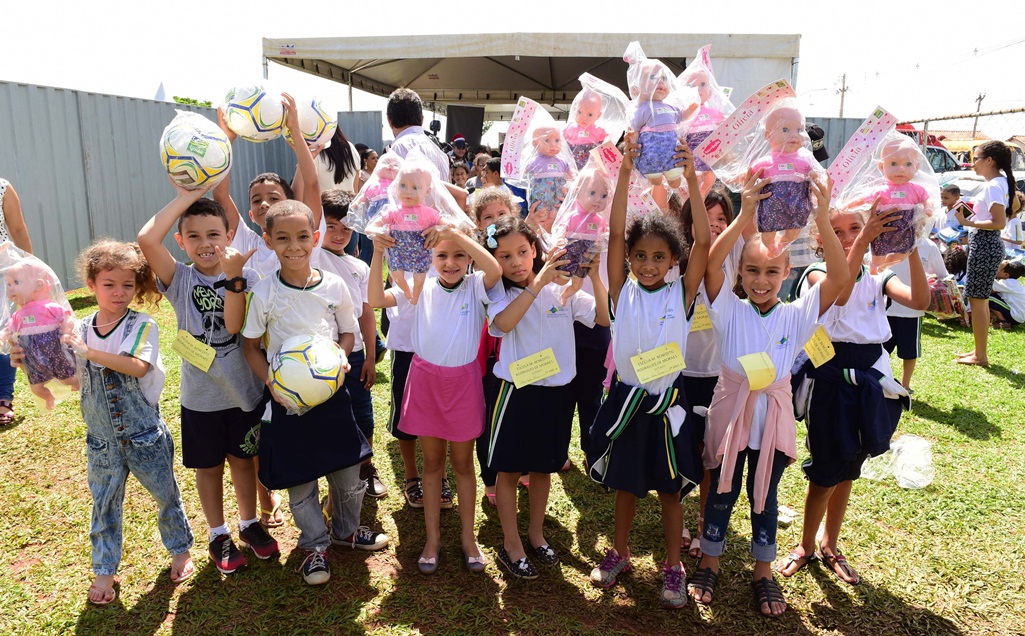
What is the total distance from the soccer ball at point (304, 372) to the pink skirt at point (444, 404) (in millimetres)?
384

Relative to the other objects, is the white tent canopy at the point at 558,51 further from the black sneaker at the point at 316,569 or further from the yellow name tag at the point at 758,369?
the black sneaker at the point at 316,569

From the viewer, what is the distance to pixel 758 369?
8.16ft

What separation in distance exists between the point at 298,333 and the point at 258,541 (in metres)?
1.08

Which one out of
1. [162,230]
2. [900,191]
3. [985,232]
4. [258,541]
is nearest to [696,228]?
[900,191]

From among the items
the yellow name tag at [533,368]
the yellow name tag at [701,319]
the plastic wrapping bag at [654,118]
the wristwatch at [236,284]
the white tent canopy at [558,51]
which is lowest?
the yellow name tag at [533,368]

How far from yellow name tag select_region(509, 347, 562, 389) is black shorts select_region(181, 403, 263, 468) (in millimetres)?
1157

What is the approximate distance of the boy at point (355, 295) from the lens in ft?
10.2

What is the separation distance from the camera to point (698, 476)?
265cm

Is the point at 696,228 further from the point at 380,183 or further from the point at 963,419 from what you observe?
the point at 963,419

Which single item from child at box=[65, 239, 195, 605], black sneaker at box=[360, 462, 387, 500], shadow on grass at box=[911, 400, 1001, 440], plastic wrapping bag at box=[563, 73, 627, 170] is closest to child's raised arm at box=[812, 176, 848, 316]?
plastic wrapping bag at box=[563, 73, 627, 170]

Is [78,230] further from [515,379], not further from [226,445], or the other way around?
[515,379]

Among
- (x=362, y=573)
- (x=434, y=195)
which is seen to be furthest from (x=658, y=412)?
(x=362, y=573)

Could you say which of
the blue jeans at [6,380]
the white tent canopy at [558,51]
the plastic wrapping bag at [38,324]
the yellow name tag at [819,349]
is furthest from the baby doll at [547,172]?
the white tent canopy at [558,51]

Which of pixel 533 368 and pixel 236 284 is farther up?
pixel 236 284
